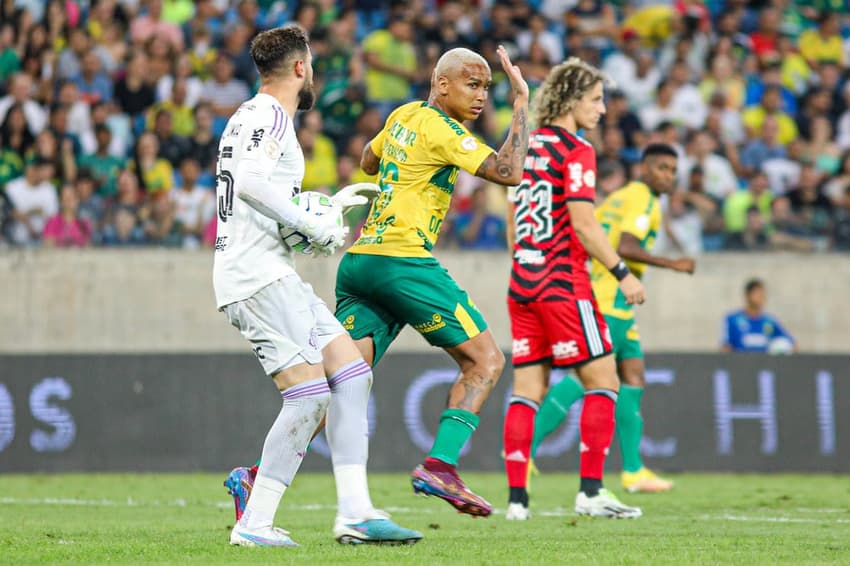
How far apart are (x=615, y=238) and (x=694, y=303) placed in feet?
18.1

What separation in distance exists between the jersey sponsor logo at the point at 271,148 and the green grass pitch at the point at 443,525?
1681 mm

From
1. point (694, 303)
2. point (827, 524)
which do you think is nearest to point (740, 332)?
point (694, 303)

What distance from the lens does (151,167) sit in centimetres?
1533

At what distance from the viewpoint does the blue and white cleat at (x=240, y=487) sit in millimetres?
6430

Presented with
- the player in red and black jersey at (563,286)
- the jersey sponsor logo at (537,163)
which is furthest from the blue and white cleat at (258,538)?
the jersey sponsor logo at (537,163)

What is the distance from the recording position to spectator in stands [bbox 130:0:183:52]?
1695 centimetres

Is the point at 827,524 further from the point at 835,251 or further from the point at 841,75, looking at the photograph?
the point at 841,75

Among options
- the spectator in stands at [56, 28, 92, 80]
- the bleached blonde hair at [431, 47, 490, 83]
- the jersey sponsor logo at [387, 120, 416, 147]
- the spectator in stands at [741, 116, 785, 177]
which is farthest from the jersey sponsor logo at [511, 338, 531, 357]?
the spectator in stands at [56, 28, 92, 80]

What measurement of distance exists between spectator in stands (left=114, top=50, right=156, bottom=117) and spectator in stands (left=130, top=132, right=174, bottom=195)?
2.51 ft

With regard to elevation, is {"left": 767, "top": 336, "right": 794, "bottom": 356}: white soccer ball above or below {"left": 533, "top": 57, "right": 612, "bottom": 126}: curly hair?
below

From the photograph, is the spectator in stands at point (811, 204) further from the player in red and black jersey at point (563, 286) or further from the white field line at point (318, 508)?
the player in red and black jersey at point (563, 286)

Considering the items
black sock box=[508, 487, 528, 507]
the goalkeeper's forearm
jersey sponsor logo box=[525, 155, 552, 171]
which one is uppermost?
jersey sponsor logo box=[525, 155, 552, 171]

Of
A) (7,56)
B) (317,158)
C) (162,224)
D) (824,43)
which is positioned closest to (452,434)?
(162,224)

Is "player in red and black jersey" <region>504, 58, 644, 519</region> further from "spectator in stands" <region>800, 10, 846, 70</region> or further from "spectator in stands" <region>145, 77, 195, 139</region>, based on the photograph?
"spectator in stands" <region>800, 10, 846, 70</region>
